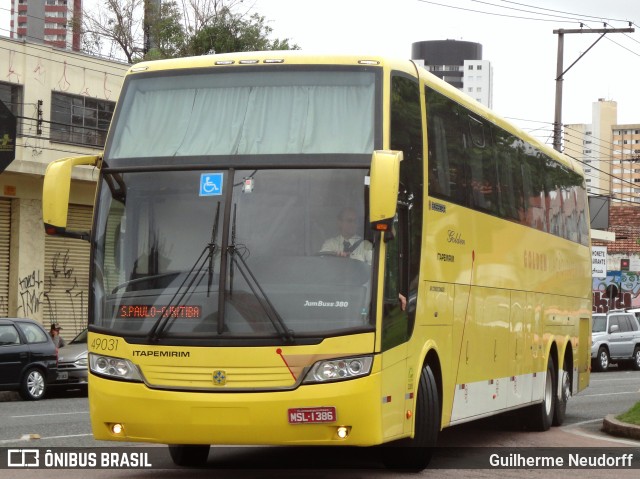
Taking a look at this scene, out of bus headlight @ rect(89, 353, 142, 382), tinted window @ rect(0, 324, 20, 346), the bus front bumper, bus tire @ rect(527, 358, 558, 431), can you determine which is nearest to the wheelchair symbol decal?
bus headlight @ rect(89, 353, 142, 382)

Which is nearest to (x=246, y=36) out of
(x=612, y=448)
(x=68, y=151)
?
(x=68, y=151)

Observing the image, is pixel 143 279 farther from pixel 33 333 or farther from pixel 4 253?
pixel 4 253

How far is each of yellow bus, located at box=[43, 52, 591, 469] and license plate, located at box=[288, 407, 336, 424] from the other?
2 centimetres

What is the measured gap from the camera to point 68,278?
34375 mm

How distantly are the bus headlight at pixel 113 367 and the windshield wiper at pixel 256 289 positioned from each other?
99 cm

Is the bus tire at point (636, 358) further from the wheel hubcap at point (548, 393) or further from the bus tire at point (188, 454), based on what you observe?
the bus tire at point (188, 454)

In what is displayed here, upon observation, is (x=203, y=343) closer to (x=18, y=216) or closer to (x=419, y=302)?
(x=419, y=302)

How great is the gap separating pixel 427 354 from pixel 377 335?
73.0 inches

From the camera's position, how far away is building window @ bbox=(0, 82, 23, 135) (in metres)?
31.7

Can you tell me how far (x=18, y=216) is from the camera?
32.4 meters

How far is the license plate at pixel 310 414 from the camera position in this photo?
974cm

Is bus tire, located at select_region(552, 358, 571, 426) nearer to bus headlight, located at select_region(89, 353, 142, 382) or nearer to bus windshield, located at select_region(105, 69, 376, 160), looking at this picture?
bus windshield, located at select_region(105, 69, 376, 160)

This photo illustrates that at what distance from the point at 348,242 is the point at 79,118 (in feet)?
81.5

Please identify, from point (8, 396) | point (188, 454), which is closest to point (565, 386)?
point (188, 454)
